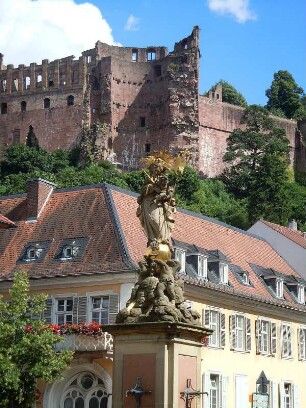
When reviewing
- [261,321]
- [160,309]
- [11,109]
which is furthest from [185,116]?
[160,309]

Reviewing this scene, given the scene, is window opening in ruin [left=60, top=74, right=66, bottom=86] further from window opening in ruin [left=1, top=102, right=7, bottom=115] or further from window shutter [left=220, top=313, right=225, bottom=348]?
window shutter [left=220, top=313, right=225, bottom=348]

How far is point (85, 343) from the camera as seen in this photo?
2981 centimetres

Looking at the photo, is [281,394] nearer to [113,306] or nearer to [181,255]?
[181,255]

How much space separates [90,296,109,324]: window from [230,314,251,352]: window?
5.92 metres

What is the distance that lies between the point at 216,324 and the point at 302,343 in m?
6.49

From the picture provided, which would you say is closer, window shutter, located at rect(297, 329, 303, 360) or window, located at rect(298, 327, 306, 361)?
window shutter, located at rect(297, 329, 303, 360)

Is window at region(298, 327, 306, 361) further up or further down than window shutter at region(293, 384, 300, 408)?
further up

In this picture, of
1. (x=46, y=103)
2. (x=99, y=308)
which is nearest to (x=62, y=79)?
(x=46, y=103)

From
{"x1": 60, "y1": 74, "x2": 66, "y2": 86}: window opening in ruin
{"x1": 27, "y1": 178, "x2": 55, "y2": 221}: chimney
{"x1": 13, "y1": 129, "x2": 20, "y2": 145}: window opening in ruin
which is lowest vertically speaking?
{"x1": 27, "y1": 178, "x2": 55, "y2": 221}: chimney

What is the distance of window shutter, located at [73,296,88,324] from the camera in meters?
31.8

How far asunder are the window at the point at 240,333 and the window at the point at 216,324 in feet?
2.19

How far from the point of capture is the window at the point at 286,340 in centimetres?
3788

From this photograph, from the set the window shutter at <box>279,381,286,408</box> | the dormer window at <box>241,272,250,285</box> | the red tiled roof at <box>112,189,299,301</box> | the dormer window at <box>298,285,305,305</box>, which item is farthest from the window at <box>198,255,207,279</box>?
the dormer window at <box>298,285,305,305</box>

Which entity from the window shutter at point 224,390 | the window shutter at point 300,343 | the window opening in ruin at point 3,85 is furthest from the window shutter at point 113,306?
the window opening in ruin at point 3,85
